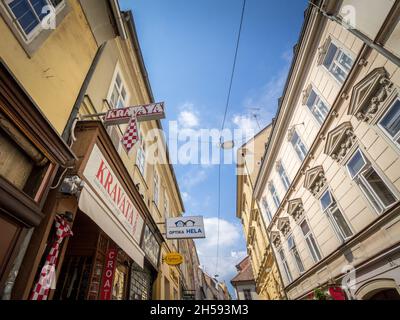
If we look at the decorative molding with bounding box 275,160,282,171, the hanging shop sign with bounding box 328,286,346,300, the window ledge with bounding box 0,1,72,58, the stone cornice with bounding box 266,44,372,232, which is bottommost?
the hanging shop sign with bounding box 328,286,346,300

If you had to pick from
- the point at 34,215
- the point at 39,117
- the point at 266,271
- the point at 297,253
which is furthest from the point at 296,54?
the point at 266,271

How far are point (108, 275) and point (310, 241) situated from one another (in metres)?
9.17

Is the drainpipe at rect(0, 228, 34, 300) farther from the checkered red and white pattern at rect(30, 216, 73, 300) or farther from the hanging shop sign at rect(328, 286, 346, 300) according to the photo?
the hanging shop sign at rect(328, 286, 346, 300)

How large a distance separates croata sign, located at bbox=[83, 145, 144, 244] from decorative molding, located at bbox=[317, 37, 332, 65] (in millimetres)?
9580

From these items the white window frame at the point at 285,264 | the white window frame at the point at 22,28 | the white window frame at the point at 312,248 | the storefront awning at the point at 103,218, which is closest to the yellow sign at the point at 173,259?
the storefront awning at the point at 103,218

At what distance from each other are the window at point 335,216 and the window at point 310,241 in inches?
73.2

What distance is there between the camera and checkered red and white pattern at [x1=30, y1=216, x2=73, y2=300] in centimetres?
288

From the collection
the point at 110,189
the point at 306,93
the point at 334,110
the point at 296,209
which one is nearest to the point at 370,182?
the point at 334,110

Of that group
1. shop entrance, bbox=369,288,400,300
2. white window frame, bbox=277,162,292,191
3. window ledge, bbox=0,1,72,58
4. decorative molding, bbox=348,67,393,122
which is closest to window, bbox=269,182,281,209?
white window frame, bbox=277,162,292,191

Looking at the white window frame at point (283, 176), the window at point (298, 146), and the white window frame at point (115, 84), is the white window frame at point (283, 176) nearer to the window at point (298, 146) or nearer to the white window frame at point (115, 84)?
the window at point (298, 146)

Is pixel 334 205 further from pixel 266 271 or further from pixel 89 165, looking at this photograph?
pixel 266 271

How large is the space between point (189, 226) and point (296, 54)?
9.79 m

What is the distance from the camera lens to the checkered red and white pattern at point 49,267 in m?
2.88
